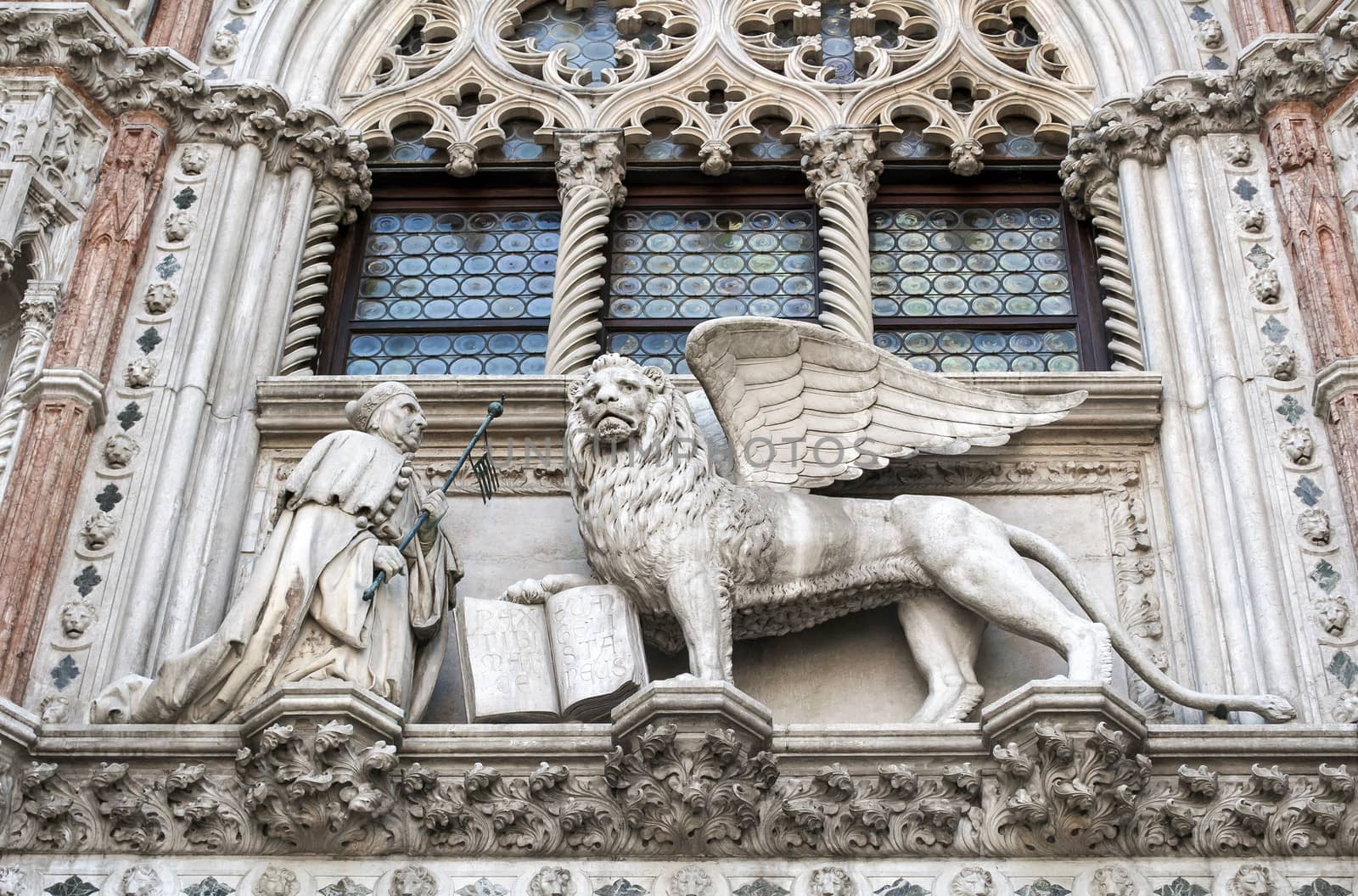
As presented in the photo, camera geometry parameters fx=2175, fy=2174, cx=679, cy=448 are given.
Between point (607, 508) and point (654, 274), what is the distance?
2.91 meters

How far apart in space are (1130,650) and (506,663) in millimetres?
2773

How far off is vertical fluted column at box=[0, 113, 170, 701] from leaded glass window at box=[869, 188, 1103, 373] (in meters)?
4.10

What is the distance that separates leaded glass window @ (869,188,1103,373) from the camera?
474 inches


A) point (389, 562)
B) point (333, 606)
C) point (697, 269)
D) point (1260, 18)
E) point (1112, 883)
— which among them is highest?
point (1260, 18)

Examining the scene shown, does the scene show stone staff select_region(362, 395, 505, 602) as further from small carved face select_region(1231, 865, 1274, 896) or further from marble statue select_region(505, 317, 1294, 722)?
small carved face select_region(1231, 865, 1274, 896)

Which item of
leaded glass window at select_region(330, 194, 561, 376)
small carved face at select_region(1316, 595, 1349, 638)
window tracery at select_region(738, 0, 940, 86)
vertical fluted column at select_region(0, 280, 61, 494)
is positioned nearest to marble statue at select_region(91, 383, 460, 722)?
vertical fluted column at select_region(0, 280, 61, 494)

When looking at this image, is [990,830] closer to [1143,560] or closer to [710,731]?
[710,731]

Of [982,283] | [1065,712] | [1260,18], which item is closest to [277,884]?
[1065,712]

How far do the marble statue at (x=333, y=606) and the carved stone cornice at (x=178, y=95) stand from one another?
2807 millimetres

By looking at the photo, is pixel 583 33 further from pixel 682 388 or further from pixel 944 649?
pixel 944 649

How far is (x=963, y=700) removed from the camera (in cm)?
975

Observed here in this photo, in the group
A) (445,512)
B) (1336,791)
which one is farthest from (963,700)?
(445,512)

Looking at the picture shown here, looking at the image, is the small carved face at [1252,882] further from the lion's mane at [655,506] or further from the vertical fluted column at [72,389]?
the vertical fluted column at [72,389]

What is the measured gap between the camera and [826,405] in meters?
10.6
